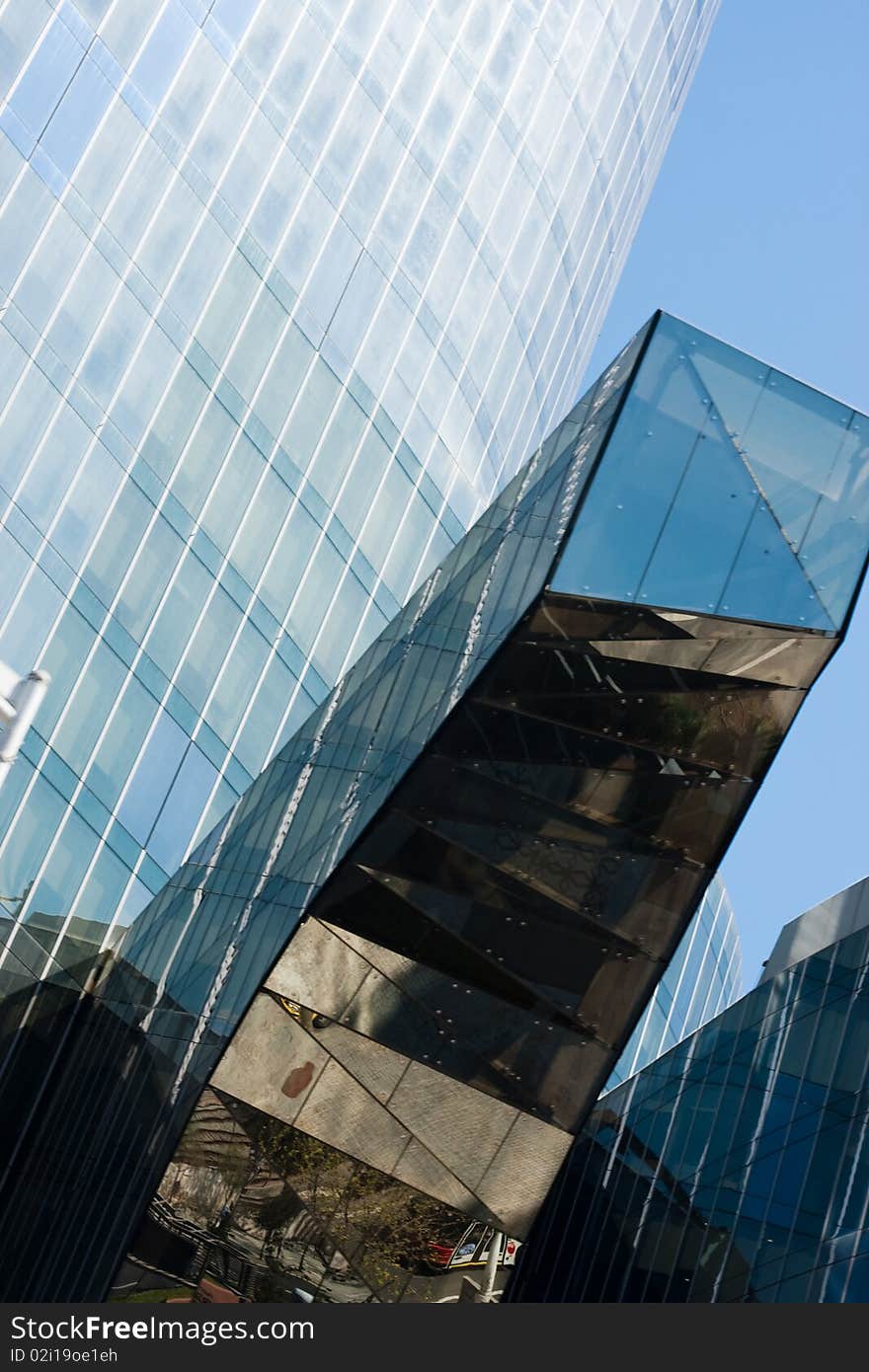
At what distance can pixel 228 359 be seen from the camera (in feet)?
102

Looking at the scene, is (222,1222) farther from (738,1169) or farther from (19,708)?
(19,708)

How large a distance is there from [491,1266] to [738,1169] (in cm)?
427

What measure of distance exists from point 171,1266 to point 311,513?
653 inches

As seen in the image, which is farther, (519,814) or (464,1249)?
(464,1249)

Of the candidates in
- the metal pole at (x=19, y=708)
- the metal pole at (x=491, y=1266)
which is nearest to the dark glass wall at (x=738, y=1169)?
the metal pole at (x=491, y=1266)

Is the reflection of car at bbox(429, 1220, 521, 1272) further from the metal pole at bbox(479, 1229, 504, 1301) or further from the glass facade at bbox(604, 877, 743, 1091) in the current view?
the glass facade at bbox(604, 877, 743, 1091)

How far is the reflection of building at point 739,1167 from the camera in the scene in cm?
2192

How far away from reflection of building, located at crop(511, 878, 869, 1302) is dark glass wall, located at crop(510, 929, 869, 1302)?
1.1 inches

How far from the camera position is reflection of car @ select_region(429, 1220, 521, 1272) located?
896 inches

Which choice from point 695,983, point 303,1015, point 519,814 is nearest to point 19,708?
point 519,814

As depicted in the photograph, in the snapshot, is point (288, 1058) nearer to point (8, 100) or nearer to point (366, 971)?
point (366, 971)

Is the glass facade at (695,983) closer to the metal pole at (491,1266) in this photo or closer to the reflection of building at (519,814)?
the metal pole at (491,1266)

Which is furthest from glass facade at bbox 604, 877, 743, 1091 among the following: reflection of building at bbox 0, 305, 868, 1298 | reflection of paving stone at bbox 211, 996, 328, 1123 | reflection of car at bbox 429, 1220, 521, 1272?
reflection of paving stone at bbox 211, 996, 328, 1123

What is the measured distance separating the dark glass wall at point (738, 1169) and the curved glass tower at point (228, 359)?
9.81m
